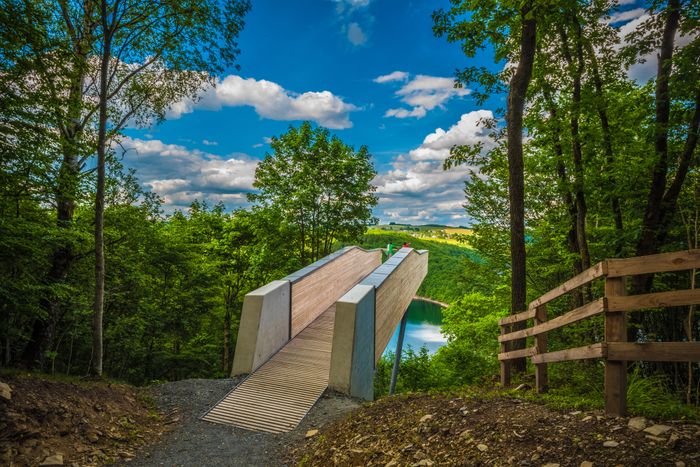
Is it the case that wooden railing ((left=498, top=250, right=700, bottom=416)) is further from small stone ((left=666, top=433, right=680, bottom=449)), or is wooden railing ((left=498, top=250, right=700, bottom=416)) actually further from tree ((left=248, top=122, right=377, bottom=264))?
tree ((left=248, top=122, right=377, bottom=264))

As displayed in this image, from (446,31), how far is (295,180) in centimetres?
962

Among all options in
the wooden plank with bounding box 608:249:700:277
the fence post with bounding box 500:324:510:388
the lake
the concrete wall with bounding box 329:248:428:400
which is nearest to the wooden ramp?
the concrete wall with bounding box 329:248:428:400

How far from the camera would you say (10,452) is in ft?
9.84

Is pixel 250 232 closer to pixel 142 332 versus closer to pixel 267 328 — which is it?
pixel 142 332

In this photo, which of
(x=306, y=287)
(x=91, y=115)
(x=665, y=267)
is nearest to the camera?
(x=665, y=267)

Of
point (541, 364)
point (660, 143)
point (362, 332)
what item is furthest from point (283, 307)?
point (660, 143)

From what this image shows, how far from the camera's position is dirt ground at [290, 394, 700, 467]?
6.90ft

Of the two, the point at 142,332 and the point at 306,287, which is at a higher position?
the point at 306,287

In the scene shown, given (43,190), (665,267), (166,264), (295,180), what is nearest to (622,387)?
(665,267)

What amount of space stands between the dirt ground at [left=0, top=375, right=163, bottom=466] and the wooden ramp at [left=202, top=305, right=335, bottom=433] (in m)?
0.96

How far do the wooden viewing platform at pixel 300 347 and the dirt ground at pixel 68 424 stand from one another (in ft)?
3.19

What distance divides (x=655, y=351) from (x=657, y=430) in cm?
54

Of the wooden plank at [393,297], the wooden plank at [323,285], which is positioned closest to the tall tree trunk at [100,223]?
the wooden plank at [323,285]

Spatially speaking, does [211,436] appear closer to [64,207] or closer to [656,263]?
[656,263]
